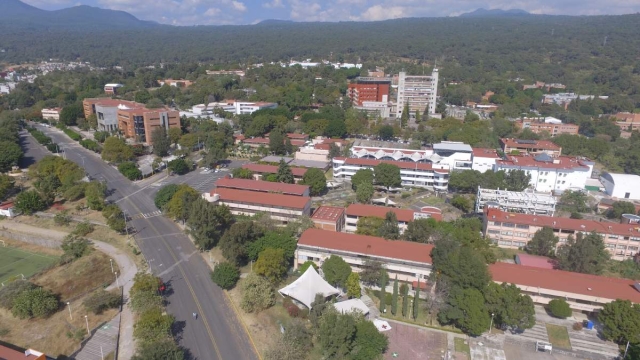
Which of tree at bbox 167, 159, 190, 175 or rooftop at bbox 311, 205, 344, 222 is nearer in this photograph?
rooftop at bbox 311, 205, 344, 222

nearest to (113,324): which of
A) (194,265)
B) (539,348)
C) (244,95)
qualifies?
(194,265)

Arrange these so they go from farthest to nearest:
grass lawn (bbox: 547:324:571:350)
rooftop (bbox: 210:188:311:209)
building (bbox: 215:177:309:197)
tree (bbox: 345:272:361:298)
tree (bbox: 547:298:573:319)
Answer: building (bbox: 215:177:309:197) → rooftop (bbox: 210:188:311:209) → tree (bbox: 345:272:361:298) → tree (bbox: 547:298:573:319) → grass lawn (bbox: 547:324:571:350)

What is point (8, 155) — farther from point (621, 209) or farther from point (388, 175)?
point (621, 209)

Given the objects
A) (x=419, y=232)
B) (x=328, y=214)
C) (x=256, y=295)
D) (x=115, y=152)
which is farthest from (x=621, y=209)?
(x=115, y=152)

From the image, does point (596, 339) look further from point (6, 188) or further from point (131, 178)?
point (6, 188)

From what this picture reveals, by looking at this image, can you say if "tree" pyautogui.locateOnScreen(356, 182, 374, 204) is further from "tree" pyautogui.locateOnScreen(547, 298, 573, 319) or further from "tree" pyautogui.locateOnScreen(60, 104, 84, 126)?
Answer: "tree" pyautogui.locateOnScreen(60, 104, 84, 126)

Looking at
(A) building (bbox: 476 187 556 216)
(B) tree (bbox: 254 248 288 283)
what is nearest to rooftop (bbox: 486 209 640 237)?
(A) building (bbox: 476 187 556 216)

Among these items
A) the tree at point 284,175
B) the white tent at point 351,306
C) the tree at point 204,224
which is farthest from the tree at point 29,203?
the white tent at point 351,306
